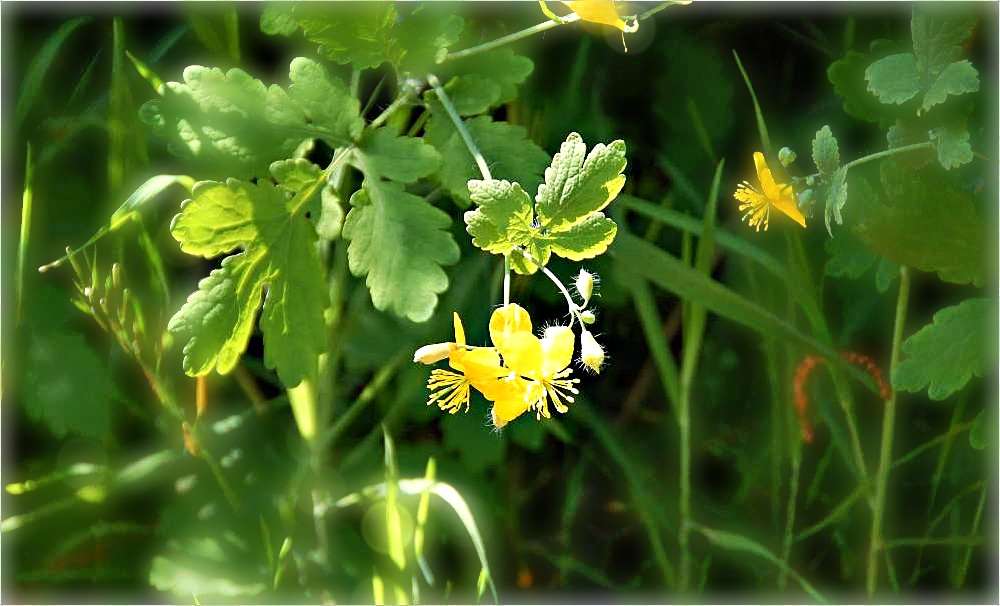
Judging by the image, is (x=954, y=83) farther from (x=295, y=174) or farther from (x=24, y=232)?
(x=24, y=232)

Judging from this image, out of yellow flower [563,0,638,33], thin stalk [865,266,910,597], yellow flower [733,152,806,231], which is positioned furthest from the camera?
thin stalk [865,266,910,597]

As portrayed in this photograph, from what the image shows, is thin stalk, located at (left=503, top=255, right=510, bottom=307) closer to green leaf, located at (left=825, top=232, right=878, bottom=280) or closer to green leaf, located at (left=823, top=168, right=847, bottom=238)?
green leaf, located at (left=823, top=168, right=847, bottom=238)

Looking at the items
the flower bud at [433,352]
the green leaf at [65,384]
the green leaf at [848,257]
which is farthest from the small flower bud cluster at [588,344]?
the green leaf at [65,384]

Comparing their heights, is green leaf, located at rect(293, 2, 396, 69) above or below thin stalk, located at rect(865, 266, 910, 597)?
above

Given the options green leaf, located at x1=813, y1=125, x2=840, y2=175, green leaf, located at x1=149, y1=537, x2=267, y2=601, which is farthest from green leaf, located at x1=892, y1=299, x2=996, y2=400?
green leaf, located at x1=149, y1=537, x2=267, y2=601

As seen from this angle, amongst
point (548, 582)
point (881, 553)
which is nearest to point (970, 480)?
point (881, 553)

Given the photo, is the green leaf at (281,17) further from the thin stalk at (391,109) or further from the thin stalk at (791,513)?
the thin stalk at (791,513)

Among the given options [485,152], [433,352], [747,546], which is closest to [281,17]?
[485,152]

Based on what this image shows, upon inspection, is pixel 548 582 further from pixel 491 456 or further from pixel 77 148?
pixel 77 148
